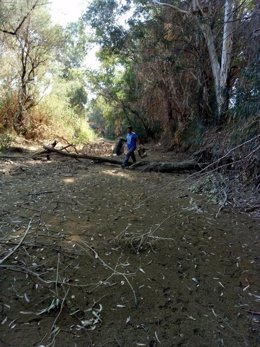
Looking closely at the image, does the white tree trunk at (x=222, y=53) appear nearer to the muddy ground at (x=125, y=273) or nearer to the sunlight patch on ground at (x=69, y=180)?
the muddy ground at (x=125, y=273)

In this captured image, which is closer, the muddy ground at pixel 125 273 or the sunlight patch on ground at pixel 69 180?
the muddy ground at pixel 125 273

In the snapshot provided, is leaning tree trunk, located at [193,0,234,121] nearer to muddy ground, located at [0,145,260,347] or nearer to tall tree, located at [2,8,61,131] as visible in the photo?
muddy ground, located at [0,145,260,347]

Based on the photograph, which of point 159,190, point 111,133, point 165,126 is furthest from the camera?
point 111,133

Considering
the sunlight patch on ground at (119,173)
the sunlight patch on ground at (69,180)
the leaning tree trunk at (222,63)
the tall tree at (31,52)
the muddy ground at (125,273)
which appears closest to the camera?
the muddy ground at (125,273)

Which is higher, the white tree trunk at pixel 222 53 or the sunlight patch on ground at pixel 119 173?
the white tree trunk at pixel 222 53

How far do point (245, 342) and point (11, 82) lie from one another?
47.7 feet


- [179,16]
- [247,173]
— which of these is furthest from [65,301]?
[179,16]

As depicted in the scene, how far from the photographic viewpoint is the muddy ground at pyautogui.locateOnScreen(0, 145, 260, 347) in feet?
7.93

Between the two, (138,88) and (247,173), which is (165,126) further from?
(247,173)

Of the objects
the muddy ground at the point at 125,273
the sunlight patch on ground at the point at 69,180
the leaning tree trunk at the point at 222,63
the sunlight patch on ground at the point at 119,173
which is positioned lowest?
the muddy ground at the point at 125,273

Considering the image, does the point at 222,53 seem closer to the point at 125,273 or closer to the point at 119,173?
the point at 119,173

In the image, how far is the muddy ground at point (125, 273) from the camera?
2418mm

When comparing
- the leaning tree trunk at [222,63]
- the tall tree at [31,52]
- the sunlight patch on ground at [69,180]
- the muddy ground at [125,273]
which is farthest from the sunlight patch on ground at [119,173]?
the tall tree at [31,52]

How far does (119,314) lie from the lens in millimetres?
2615
